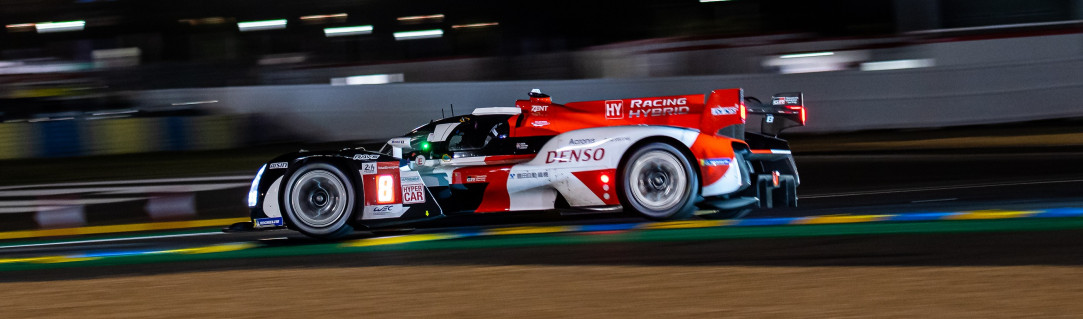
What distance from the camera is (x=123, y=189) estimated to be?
14125 millimetres

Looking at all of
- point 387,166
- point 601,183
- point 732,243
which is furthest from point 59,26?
point 732,243

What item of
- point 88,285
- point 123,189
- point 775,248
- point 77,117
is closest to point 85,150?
point 77,117

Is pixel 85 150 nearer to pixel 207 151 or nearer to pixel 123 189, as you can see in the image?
pixel 207 151

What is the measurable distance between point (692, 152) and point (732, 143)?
0.37m

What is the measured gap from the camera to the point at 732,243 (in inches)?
286

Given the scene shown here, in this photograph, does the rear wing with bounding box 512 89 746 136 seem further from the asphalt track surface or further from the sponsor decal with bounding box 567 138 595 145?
the asphalt track surface

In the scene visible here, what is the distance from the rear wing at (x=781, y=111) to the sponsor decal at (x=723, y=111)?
1.22 feet

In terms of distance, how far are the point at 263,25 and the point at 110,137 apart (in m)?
5.73

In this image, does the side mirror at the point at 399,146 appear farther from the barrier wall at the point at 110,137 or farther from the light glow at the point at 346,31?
the light glow at the point at 346,31

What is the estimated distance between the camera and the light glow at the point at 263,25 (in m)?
23.7

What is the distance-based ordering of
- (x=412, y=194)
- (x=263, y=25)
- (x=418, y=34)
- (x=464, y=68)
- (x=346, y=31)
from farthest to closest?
(x=263, y=25)
(x=418, y=34)
(x=346, y=31)
(x=464, y=68)
(x=412, y=194)

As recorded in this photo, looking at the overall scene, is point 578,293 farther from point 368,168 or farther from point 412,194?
point 368,168

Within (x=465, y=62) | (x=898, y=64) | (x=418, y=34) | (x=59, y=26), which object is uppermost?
(x=59, y=26)

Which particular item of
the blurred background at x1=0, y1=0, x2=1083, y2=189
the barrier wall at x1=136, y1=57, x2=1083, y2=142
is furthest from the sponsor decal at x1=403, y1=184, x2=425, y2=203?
the barrier wall at x1=136, y1=57, x2=1083, y2=142
